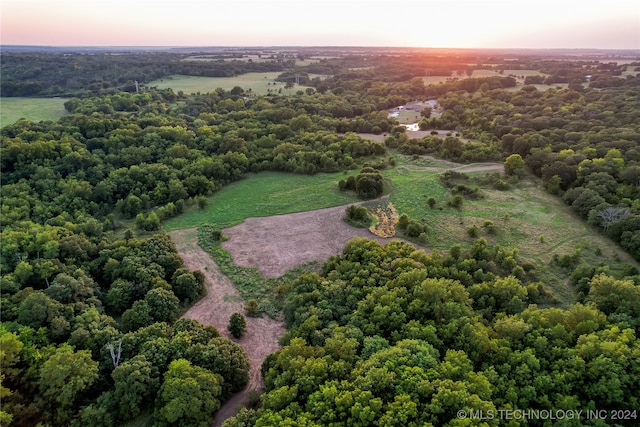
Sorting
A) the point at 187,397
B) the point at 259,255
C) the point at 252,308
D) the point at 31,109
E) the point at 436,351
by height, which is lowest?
the point at 252,308

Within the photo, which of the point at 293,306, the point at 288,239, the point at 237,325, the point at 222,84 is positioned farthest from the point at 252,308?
the point at 222,84

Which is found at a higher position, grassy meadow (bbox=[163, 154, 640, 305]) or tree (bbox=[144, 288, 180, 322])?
grassy meadow (bbox=[163, 154, 640, 305])

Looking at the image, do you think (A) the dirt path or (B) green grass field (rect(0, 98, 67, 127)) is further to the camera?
(B) green grass field (rect(0, 98, 67, 127))

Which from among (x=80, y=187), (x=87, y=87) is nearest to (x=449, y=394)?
(x=80, y=187)

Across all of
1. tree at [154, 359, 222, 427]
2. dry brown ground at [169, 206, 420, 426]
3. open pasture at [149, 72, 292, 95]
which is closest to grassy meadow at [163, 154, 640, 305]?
dry brown ground at [169, 206, 420, 426]

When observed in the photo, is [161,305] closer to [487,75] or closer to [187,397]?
[187,397]

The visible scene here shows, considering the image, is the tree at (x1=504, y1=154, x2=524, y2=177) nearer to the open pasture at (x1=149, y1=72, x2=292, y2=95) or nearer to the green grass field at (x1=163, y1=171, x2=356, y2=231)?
the green grass field at (x1=163, y1=171, x2=356, y2=231)
